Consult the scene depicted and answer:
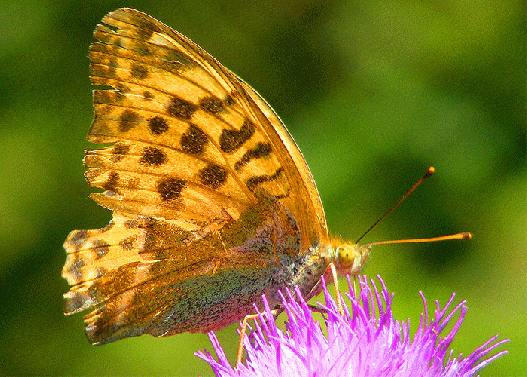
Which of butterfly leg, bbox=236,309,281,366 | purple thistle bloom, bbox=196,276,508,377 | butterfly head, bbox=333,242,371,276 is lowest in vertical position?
butterfly leg, bbox=236,309,281,366

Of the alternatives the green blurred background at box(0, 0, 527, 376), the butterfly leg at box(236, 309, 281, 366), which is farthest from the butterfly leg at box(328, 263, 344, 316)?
the green blurred background at box(0, 0, 527, 376)

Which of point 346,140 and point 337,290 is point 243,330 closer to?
point 337,290

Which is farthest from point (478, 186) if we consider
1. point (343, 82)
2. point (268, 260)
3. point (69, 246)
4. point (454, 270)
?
point (69, 246)

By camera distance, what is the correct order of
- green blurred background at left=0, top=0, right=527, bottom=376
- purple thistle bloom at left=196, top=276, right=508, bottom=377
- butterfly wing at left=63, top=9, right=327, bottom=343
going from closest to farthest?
purple thistle bloom at left=196, top=276, right=508, bottom=377 → butterfly wing at left=63, top=9, right=327, bottom=343 → green blurred background at left=0, top=0, right=527, bottom=376

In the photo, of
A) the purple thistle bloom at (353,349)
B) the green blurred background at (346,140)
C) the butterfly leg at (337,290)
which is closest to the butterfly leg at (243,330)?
the purple thistle bloom at (353,349)

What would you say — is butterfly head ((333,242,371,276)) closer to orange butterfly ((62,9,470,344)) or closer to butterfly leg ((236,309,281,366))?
orange butterfly ((62,9,470,344))

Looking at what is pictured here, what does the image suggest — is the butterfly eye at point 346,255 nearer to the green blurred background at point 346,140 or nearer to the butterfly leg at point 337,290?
the butterfly leg at point 337,290

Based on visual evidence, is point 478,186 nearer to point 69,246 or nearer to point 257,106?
point 257,106
